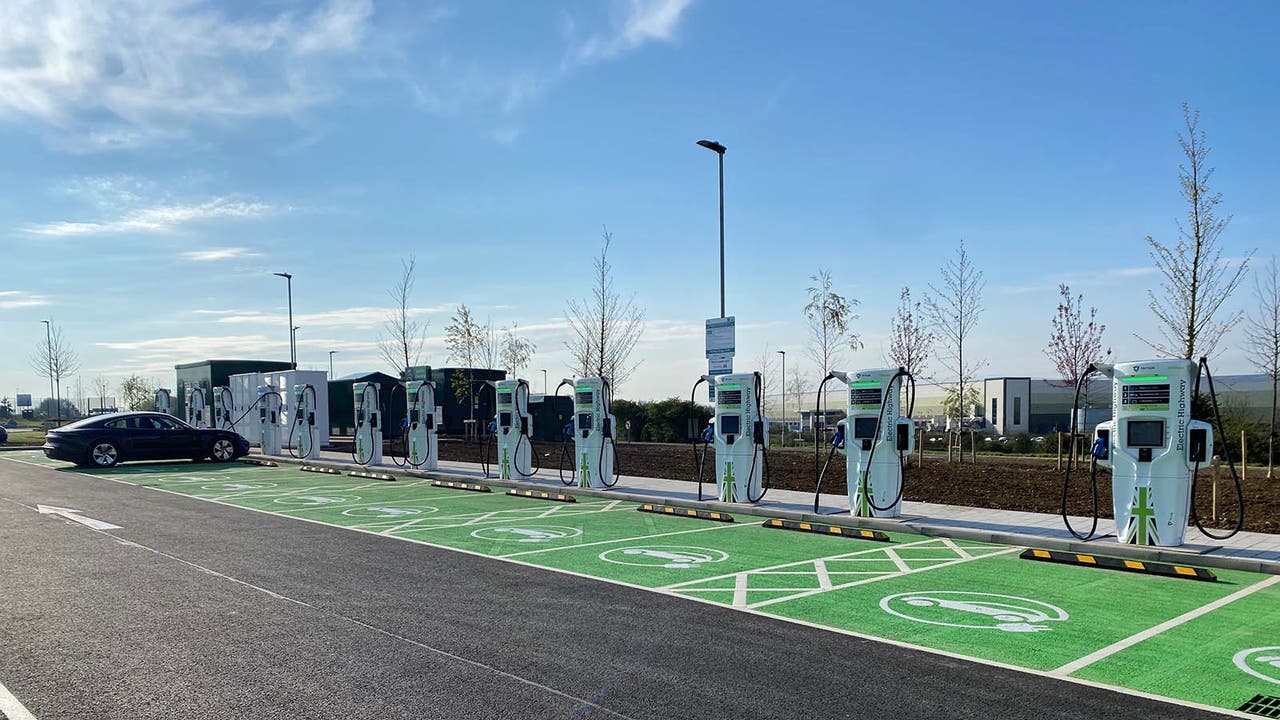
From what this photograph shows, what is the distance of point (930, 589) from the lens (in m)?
8.20

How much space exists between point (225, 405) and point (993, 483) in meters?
28.8

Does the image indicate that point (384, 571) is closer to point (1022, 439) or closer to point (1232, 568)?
point (1232, 568)

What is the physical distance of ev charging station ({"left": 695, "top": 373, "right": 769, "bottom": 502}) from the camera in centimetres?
1425

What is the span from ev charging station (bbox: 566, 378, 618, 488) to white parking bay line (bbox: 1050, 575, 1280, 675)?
10.7 m

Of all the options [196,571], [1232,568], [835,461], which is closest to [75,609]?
[196,571]

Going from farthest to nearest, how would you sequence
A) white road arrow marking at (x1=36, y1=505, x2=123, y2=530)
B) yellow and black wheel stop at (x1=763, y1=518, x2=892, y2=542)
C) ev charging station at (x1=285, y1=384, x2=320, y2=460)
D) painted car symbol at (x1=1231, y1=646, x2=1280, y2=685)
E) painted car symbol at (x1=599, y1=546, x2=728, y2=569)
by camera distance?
ev charging station at (x1=285, y1=384, x2=320, y2=460) < white road arrow marking at (x1=36, y1=505, x2=123, y2=530) < yellow and black wheel stop at (x1=763, y1=518, x2=892, y2=542) < painted car symbol at (x1=599, y1=546, x2=728, y2=569) < painted car symbol at (x1=1231, y1=646, x2=1280, y2=685)

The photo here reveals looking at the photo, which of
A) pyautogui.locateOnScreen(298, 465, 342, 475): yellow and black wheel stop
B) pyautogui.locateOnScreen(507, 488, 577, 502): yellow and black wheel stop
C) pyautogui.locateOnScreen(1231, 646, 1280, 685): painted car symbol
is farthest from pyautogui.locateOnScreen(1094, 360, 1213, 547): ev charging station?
pyautogui.locateOnScreen(298, 465, 342, 475): yellow and black wheel stop

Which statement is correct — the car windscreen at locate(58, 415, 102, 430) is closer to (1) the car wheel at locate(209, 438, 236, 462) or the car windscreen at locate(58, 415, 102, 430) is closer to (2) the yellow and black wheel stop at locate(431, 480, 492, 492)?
(1) the car wheel at locate(209, 438, 236, 462)

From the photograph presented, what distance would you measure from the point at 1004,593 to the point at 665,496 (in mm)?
8188

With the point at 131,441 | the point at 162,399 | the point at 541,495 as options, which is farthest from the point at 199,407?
the point at 541,495

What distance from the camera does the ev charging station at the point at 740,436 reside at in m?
14.2

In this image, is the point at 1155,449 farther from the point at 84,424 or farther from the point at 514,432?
the point at 84,424

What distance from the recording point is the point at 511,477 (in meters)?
18.8

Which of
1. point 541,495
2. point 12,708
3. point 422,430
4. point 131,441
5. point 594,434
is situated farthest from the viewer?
point 131,441
